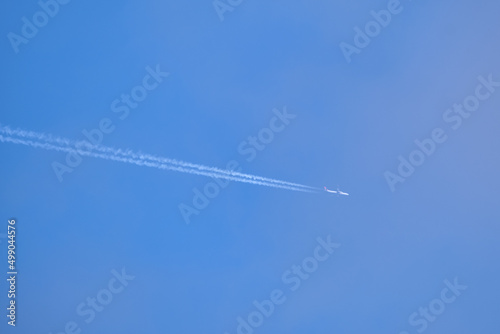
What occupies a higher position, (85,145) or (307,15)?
(85,145)

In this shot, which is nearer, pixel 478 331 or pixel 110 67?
pixel 110 67

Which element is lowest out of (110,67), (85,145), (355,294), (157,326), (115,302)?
(355,294)

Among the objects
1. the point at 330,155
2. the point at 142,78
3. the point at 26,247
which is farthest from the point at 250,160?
the point at 26,247

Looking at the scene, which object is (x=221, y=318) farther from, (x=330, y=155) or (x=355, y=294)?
(x=330, y=155)

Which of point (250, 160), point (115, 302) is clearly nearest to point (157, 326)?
point (115, 302)

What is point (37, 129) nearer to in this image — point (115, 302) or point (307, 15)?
point (115, 302)

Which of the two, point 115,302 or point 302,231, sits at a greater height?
point 115,302
